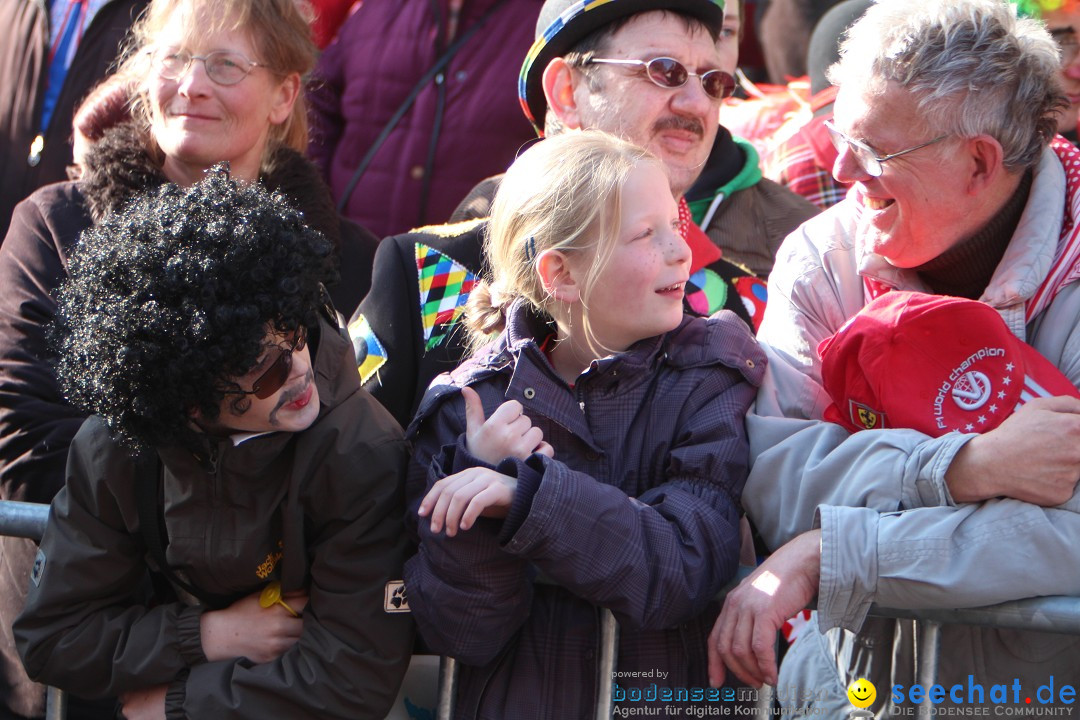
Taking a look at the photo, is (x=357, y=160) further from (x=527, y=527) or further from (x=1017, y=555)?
(x=1017, y=555)

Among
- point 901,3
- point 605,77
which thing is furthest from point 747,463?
point 605,77

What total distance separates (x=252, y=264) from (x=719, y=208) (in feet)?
5.87

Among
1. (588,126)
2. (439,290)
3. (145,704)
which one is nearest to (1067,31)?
(588,126)

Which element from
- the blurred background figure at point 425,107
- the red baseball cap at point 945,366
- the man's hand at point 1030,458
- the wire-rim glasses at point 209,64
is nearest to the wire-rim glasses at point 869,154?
the red baseball cap at point 945,366

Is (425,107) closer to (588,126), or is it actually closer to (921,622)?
(588,126)

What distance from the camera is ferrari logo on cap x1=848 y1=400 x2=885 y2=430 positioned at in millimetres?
2406

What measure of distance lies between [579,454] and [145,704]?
962mm

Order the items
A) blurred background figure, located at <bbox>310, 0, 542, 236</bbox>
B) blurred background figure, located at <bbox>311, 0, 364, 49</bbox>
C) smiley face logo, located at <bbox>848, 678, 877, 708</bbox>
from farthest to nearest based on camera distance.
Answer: blurred background figure, located at <bbox>311, 0, 364, 49</bbox> < blurred background figure, located at <bbox>310, 0, 542, 236</bbox> < smiley face logo, located at <bbox>848, 678, 877, 708</bbox>

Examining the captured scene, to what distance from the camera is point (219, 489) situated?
2387 millimetres

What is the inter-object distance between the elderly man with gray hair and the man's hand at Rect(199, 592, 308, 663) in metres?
0.81

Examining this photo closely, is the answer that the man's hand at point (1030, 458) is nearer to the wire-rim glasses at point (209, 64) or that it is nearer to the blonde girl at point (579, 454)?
the blonde girl at point (579, 454)

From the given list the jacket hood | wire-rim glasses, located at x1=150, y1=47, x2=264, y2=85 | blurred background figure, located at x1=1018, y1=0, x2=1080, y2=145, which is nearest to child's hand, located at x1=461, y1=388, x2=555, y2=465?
the jacket hood

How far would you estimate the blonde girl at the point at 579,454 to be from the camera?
7.21 ft

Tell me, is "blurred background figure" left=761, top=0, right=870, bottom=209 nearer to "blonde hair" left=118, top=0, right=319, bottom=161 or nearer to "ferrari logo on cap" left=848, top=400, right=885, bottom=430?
"blonde hair" left=118, top=0, right=319, bottom=161
